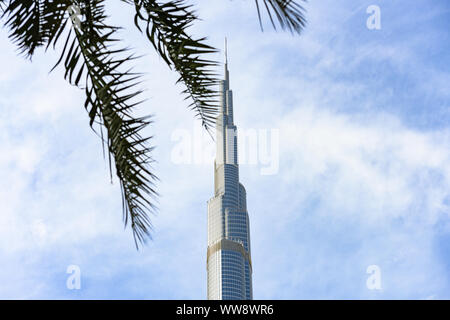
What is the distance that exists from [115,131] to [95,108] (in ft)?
0.74

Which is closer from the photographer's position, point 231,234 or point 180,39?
point 180,39

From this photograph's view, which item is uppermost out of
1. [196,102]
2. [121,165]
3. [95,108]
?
[196,102]

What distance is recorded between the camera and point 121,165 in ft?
12.4
